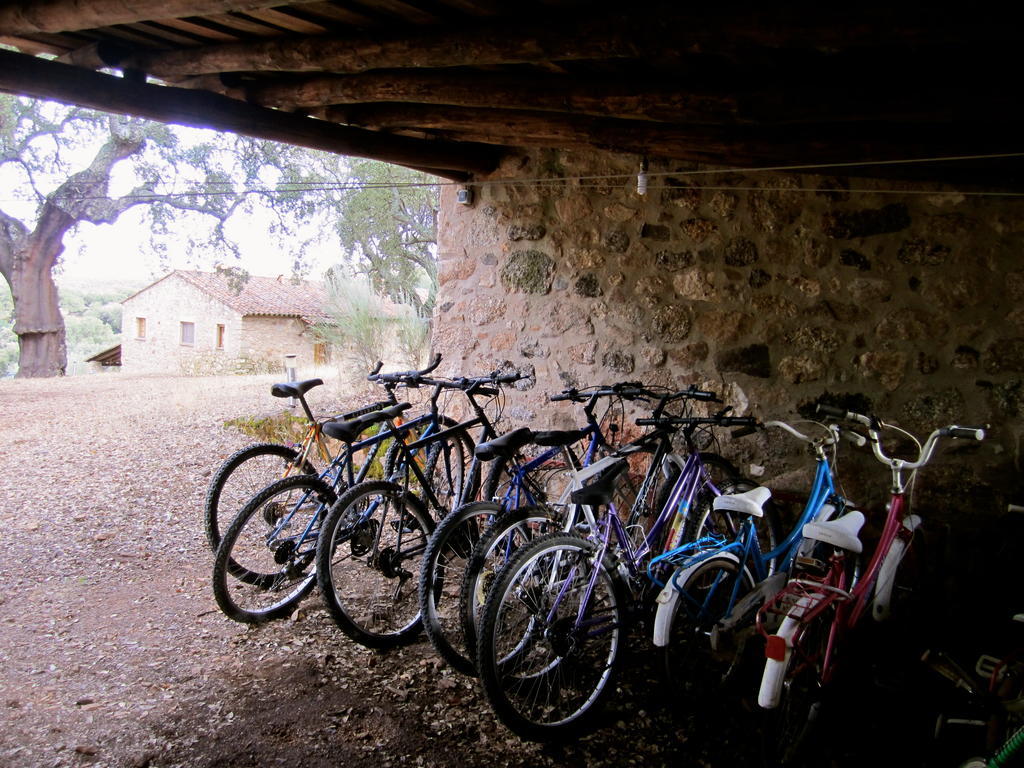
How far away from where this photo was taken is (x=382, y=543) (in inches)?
125

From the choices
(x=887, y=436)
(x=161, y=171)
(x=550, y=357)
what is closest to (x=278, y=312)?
(x=161, y=171)

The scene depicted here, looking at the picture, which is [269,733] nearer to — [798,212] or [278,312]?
[798,212]

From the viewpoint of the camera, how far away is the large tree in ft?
37.8

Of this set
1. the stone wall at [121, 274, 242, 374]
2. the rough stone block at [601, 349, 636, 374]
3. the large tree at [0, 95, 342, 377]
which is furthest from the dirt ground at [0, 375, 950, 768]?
the stone wall at [121, 274, 242, 374]

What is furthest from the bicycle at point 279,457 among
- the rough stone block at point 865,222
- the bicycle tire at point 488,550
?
the rough stone block at point 865,222

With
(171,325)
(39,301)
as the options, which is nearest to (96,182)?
(39,301)

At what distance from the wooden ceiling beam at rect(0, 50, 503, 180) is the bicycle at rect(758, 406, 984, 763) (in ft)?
8.31

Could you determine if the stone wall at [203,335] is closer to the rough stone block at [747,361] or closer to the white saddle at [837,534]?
the rough stone block at [747,361]

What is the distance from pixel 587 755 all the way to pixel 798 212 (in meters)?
2.51

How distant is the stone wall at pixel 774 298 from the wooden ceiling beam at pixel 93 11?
6.32 ft

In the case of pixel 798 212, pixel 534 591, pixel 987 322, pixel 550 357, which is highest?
pixel 798 212

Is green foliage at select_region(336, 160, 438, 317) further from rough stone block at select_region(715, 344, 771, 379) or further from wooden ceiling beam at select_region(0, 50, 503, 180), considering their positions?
rough stone block at select_region(715, 344, 771, 379)

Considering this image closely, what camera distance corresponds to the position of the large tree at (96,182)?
1152 cm

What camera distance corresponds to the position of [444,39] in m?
2.25
